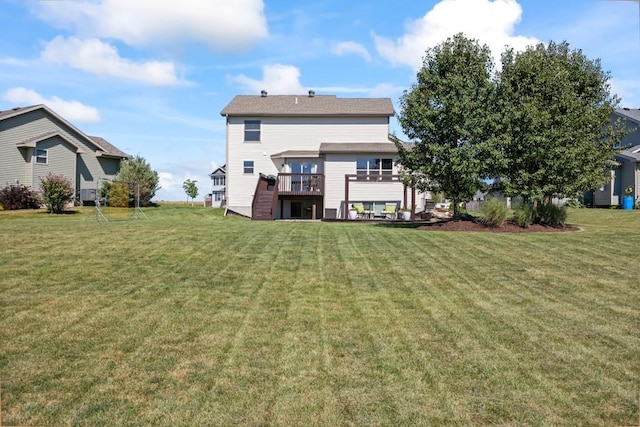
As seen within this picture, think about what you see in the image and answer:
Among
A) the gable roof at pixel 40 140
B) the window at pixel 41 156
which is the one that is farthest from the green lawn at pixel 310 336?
the window at pixel 41 156

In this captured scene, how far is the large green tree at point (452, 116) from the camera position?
1898cm

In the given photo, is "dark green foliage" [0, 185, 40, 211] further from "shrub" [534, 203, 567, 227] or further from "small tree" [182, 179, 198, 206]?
"small tree" [182, 179, 198, 206]

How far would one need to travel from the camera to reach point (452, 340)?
21.5 ft

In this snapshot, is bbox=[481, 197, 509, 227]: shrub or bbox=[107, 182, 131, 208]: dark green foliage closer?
bbox=[481, 197, 509, 227]: shrub

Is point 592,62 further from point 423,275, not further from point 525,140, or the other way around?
point 423,275

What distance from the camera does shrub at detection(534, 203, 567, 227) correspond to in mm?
19344

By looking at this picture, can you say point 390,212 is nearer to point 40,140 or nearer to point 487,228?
point 487,228

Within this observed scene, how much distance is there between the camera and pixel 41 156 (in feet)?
109

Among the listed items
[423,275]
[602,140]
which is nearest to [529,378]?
[423,275]

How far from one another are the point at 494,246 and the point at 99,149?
3367cm

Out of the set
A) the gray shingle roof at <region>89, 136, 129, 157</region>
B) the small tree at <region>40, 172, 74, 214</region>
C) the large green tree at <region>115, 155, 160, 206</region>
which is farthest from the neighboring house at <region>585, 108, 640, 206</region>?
the gray shingle roof at <region>89, 136, 129, 157</region>

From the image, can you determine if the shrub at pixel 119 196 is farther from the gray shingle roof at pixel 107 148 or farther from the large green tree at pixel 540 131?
the large green tree at pixel 540 131

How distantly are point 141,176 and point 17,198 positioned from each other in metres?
8.30

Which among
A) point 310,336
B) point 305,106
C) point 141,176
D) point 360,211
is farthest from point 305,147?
point 310,336
